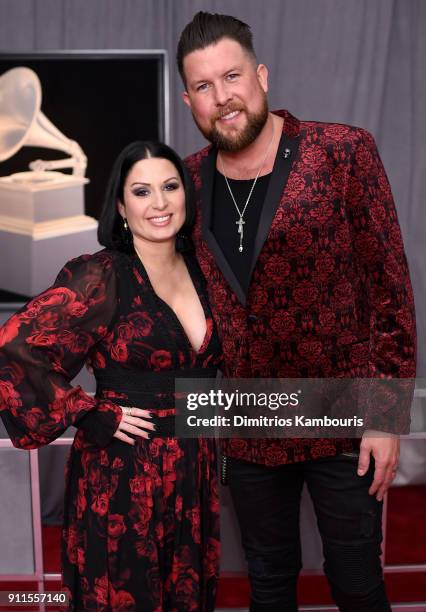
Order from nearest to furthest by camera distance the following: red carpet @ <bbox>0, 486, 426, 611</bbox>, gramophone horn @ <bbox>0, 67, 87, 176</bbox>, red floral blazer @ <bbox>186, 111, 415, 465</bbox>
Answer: red floral blazer @ <bbox>186, 111, 415, 465</bbox>, red carpet @ <bbox>0, 486, 426, 611</bbox>, gramophone horn @ <bbox>0, 67, 87, 176</bbox>

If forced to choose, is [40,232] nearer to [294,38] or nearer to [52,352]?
[294,38]

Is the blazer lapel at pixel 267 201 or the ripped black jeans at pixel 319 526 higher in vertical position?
the blazer lapel at pixel 267 201

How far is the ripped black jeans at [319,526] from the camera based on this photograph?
1865mm

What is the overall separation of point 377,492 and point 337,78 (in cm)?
211

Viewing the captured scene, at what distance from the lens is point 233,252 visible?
6.10 ft

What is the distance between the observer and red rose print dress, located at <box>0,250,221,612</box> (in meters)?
1.80

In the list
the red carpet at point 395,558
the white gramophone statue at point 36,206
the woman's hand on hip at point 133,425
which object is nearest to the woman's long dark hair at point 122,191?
the woman's hand on hip at point 133,425

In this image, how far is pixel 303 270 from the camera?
179 cm

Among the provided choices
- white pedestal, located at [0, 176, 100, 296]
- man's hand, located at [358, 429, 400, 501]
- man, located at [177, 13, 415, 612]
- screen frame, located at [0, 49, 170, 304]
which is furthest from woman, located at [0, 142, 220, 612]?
white pedestal, located at [0, 176, 100, 296]

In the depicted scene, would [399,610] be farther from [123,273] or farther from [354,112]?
[354,112]

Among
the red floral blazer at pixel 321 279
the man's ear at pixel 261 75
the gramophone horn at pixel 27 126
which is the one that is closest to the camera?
the red floral blazer at pixel 321 279

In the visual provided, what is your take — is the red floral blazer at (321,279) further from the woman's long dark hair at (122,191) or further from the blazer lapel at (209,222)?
the woman's long dark hair at (122,191)

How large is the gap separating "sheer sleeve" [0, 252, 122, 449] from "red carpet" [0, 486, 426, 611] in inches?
43.3

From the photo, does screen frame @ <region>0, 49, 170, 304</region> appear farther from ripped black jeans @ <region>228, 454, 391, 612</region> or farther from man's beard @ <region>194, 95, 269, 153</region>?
ripped black jeans @ <region>228, 454, 391, 612</region>
